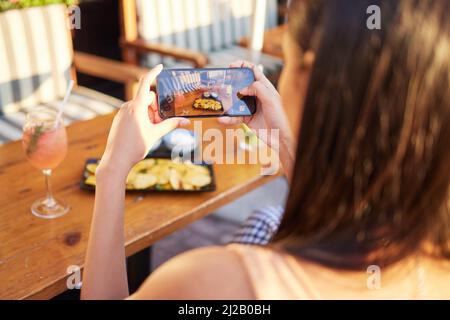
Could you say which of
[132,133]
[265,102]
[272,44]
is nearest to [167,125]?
[132,133]

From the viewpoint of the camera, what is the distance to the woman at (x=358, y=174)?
1.91 feet

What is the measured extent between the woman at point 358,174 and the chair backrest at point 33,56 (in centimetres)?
183

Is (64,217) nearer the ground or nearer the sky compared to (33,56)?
nearer the ground

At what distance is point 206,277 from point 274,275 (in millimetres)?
80

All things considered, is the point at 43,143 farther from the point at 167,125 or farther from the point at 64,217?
the point at 167,125

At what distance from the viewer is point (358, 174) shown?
632 millimetres

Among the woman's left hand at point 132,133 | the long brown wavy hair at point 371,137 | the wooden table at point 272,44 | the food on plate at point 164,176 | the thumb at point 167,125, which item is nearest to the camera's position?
the long brown wavy hair at point 371,137

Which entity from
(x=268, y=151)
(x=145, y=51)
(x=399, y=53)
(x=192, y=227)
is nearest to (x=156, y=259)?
(x=192, y=227)

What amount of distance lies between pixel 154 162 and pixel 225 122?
1.08 feet

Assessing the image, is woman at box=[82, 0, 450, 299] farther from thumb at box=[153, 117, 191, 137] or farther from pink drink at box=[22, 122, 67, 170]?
pink drink at box=[22, 122, 67, 170]

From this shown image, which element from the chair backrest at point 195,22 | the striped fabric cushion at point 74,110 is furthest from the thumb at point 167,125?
the chair backrest at point 195,22

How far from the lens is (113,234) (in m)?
0.96

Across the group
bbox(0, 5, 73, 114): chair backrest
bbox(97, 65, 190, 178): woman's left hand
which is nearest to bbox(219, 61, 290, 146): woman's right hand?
bbox(97, 65, 190, 178): woman's left hand

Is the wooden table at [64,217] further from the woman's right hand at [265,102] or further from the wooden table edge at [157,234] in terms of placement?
the woman's right hand at [265,102]
